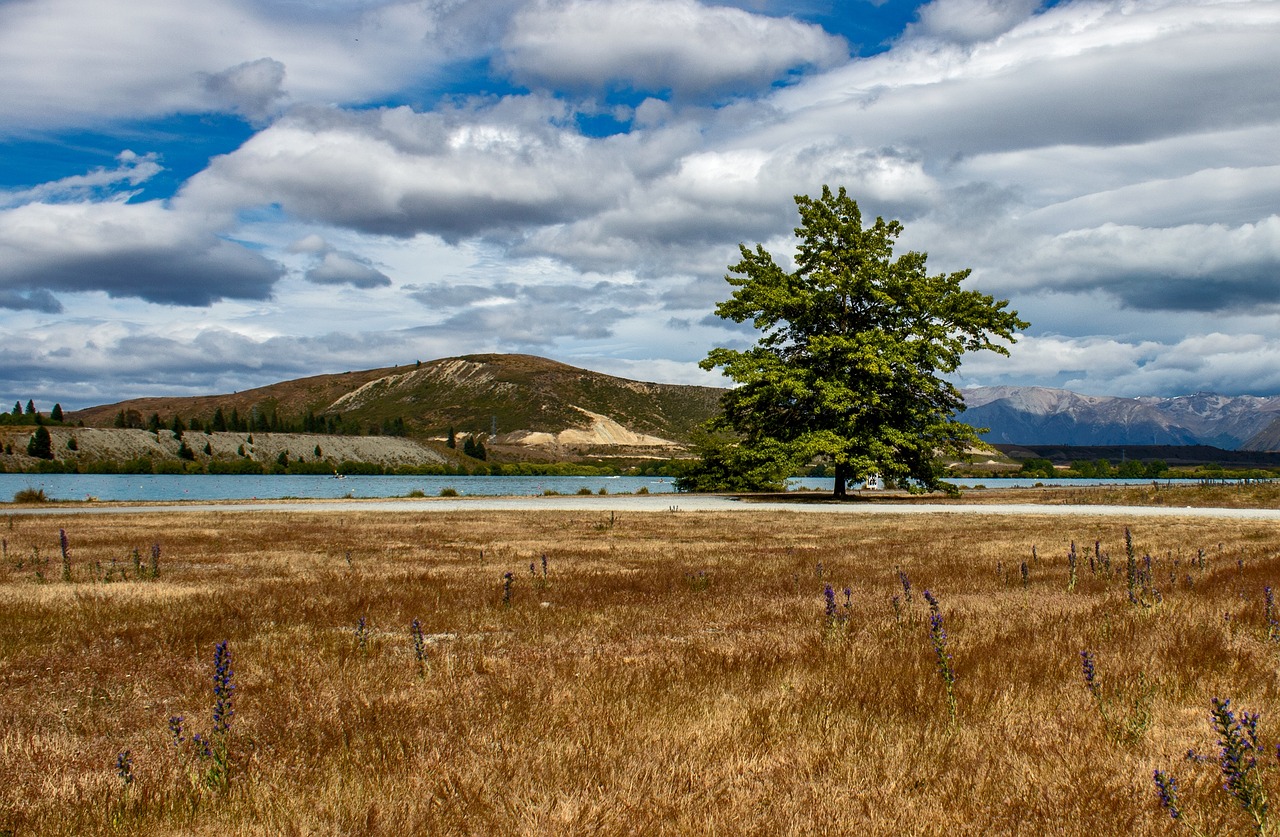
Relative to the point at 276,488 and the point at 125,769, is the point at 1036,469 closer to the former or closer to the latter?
the point at 276,488

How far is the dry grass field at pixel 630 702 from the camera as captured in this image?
3.95 meters

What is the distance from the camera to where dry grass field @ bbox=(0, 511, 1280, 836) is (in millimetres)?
3945

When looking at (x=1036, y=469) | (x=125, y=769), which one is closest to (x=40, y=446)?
(x=1036, y=469)

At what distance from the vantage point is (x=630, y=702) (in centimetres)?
550

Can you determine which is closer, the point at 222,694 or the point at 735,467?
the point at 222,694

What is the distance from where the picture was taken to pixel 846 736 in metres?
4.89

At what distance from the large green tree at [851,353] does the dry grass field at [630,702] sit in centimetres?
2701

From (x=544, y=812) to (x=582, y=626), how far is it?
186 inches

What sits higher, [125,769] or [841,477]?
[125,769]

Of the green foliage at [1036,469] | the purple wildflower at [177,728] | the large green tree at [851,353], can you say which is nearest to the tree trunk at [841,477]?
the large green tree at [851,353]

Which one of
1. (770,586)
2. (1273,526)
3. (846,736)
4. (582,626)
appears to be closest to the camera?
(846,736)

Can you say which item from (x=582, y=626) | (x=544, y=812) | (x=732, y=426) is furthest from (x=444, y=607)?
(x=732, y=426)

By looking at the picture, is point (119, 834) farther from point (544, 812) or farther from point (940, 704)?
point (940, 704)

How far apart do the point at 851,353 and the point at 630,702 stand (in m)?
34.6
